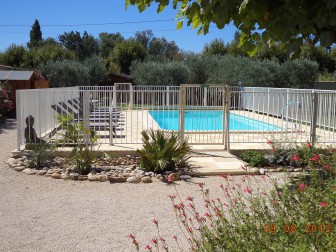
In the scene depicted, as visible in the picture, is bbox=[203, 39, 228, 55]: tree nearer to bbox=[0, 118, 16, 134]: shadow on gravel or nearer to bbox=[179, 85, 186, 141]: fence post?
bbox=[0, 118, 16, 134]: shadow on gravel

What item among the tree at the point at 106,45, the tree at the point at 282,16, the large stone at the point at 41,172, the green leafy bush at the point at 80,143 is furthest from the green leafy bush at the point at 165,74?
the tree at the point at 106,45

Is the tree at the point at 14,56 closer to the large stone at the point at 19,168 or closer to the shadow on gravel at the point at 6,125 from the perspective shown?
the shadow on gravel at the point at 6,125

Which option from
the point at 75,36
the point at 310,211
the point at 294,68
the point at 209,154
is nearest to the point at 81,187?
the point at 209,154

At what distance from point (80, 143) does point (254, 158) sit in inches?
147

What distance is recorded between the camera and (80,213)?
222 inches

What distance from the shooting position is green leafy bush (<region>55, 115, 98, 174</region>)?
Result: 26.4 ft

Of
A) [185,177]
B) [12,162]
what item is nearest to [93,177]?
[185,177]

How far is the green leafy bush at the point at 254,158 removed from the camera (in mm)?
8742

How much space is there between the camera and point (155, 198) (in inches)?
253

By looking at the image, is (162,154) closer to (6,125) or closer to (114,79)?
(6,125)

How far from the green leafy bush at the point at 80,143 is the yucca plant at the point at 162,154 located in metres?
1.02

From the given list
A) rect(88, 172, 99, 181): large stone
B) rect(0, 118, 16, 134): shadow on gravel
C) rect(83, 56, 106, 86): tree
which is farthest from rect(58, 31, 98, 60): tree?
rect(88, 172, 99, 181): large stone

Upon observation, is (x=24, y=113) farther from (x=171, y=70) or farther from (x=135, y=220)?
(x=171, y=70)

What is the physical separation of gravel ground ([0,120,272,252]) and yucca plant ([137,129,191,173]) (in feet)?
2.45
